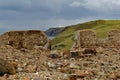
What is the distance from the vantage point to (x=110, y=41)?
28.9m

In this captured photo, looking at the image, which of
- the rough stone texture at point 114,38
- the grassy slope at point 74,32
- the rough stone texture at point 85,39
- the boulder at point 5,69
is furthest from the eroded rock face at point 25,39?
the grassy slope at point 74,32

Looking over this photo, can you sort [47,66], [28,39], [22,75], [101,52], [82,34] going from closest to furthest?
[22,75]
[47,66]
[101,52]
[28,39]
[82,34]

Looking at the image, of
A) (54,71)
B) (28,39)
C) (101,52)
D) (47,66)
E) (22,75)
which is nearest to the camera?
(22,75)

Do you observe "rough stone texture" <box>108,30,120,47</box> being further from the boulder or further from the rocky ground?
the boulder

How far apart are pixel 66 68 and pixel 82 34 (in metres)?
11.1

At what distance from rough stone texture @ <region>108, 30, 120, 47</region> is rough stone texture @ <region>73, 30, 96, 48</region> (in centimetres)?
135

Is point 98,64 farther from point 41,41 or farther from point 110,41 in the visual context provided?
point 110,41

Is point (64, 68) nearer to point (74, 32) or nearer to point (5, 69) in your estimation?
point (5, 69)

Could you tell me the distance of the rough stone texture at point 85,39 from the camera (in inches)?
1102

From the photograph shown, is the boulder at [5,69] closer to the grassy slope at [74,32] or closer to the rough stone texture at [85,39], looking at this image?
the rough stone texture at [85,39]

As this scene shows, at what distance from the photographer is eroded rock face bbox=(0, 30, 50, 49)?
26141 mm

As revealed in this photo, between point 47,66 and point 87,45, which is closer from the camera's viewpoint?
point 47,66

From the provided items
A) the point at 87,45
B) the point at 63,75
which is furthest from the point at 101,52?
the point at 63,75

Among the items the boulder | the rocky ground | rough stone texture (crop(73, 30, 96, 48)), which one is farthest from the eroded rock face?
the boulder
